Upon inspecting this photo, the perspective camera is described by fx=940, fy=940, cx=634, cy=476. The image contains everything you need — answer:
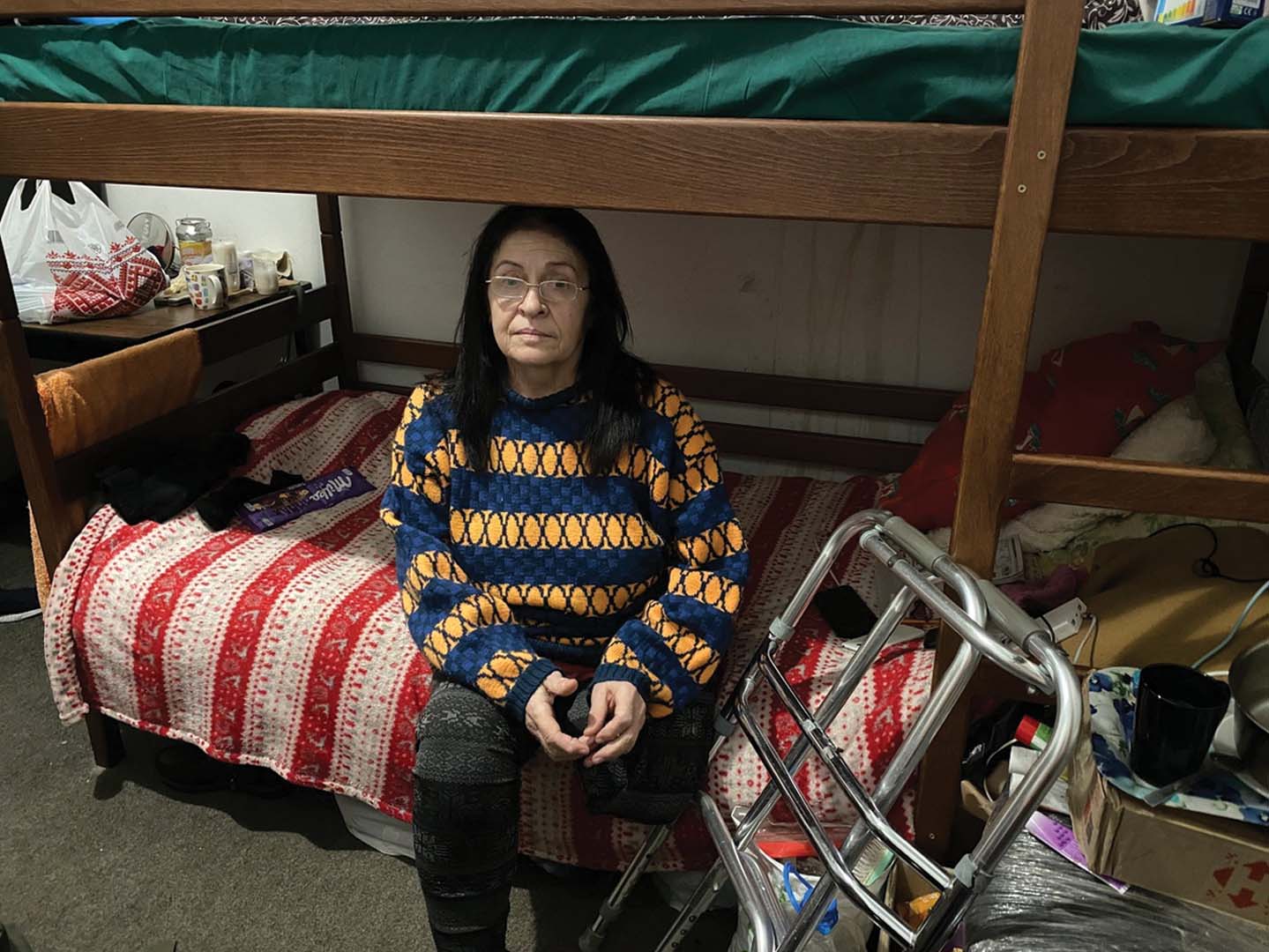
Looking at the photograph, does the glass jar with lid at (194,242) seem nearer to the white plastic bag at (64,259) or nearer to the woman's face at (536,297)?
the white plastic bag at (64,259)

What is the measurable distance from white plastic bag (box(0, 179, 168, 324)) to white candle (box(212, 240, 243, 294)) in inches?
8.7

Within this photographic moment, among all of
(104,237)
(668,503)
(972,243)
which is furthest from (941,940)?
(104,237)

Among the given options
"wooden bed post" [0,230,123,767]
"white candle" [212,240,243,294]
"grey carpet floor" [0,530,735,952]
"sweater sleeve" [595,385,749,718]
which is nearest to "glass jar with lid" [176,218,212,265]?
"white candle" [212,240,243,294]

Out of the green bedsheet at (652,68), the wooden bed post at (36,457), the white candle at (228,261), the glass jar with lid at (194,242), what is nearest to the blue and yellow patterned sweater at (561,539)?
the green bedsheet at (652,68)

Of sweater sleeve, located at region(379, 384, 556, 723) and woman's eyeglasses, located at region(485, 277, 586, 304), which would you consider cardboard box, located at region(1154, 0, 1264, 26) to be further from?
sweater sleeve, located at region(379, 384, 556, 723)

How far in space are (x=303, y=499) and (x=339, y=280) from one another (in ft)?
2.75

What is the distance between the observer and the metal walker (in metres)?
0.83

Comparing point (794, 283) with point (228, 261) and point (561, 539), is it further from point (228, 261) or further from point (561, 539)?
point (228, 261)

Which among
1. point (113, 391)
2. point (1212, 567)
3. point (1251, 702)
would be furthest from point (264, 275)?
point (1251, 702)

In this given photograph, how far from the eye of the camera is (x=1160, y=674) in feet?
3.17

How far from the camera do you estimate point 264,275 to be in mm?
2484

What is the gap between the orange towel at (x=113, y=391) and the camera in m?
1.74

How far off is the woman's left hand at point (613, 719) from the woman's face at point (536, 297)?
468mm

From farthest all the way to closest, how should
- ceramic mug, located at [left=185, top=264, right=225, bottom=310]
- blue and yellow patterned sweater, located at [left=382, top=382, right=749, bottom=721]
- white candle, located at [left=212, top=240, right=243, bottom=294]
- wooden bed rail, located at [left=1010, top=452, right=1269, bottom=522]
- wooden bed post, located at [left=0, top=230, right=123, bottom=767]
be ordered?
white candle, located at [left=212, top=240, right=243, bottom=294] < ceramic mug, located at [left=185, top=264, right=225, bottom=310] < wooden bed post, located at [left=0, top=230, right=123, bottom=767] < blue and yellow patterned sweater, located at [left=382, top=382, right=749, bottom=721] < wooden bed rail, located at [left=1010, top=452, right=1269, bottom=522]
